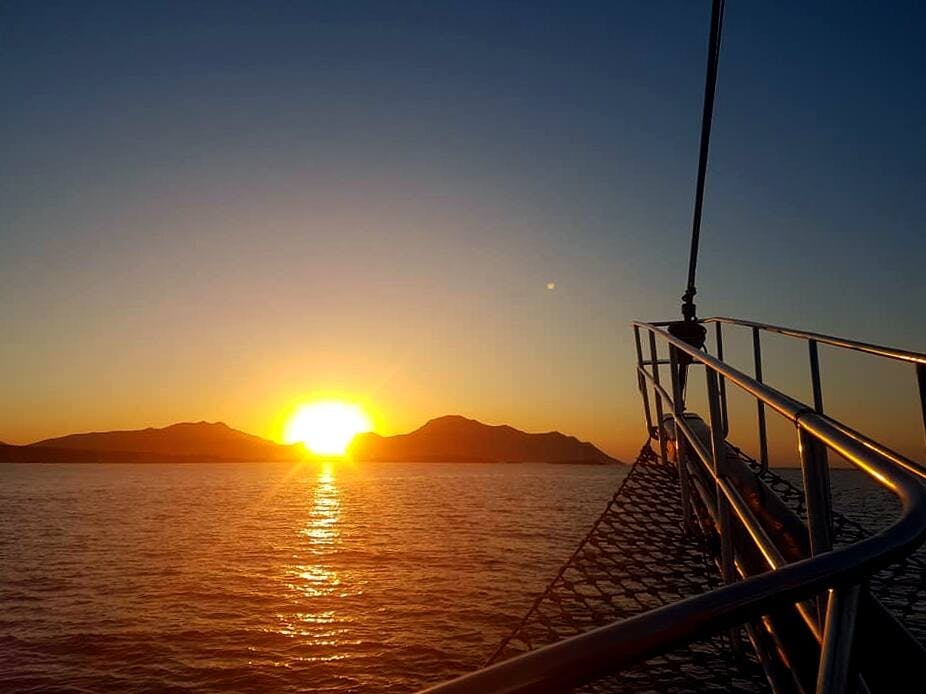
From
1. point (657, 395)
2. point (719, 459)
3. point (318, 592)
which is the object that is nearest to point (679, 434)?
point (657, 395)

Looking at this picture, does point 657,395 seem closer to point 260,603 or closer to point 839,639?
point 839,639

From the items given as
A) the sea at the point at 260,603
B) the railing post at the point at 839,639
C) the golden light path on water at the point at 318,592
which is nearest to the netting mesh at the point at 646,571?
the railing post at the point at 839,639

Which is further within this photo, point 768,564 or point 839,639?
point 768,564

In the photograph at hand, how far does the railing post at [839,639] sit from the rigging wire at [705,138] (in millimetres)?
5753

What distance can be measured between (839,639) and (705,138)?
6094mm

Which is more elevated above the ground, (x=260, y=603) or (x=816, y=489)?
(x=816, y=489)

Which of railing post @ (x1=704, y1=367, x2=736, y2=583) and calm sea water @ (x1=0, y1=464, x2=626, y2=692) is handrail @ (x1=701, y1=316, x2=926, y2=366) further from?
calm sea water @ (x1=0, y1=464, x2=626, y2=692)

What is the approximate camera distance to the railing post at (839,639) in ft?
4.53

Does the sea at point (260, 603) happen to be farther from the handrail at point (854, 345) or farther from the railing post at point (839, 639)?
the railing post at point (839, 639)

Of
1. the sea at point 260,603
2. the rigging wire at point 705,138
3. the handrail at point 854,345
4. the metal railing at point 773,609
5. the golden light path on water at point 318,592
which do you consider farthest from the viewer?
the golden light path on water at point 318,592

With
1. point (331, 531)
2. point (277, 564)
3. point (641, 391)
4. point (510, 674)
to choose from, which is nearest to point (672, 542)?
point (641, 391)

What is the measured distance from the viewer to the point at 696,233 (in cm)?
812

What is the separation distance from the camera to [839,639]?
4.55ft

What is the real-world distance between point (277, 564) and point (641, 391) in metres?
23.8
